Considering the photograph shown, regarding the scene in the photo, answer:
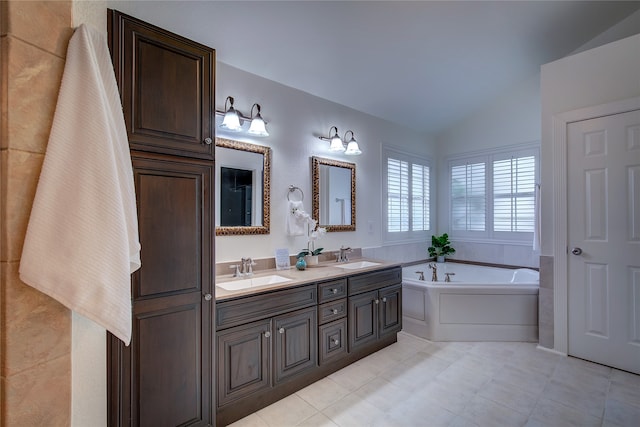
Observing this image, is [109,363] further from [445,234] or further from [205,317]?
[445,234]

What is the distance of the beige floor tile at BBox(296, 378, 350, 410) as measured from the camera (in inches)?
82.4

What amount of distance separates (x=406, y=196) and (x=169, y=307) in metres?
3.39

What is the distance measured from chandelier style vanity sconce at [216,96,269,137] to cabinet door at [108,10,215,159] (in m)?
0.68

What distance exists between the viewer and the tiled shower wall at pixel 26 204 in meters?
0.74

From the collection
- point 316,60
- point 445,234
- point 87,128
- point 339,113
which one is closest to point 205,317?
point 87,128

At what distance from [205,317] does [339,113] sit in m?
2.51

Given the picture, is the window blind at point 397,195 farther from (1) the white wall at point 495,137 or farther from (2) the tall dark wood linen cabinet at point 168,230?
(2) the tall dark wood linen cabinet at point 168,230

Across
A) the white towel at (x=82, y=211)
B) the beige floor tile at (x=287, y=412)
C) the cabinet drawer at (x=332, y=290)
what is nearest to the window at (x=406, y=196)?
the cabinet drawer at (x=332, y=290)

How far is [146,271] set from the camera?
1.43 m

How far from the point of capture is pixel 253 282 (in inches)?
92.0

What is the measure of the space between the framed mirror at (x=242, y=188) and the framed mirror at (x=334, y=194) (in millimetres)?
565

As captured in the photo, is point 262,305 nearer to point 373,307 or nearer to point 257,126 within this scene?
point 373,307

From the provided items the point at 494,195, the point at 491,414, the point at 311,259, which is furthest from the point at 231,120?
the point at 494,195

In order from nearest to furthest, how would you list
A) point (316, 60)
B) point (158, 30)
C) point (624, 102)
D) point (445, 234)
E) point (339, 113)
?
1. point (158, 30)
2. point (624, 102)
3. point (316, 60)
4. point (339, 113)
5. point (445, 234)
